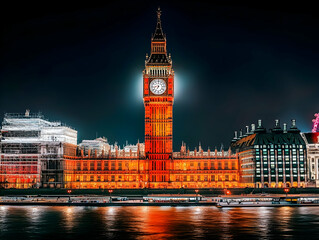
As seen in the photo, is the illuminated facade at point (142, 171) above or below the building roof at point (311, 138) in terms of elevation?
below

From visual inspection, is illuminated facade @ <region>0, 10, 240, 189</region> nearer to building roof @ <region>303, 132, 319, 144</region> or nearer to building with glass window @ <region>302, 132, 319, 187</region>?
building with glass window @ <region>302, 132, 319, 187</region>

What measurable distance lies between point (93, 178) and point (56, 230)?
99.9 m

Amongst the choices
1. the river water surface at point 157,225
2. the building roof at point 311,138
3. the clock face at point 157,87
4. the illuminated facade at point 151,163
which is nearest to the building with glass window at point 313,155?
the building roof at point 311,138

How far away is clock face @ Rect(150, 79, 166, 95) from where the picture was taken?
169625 mm

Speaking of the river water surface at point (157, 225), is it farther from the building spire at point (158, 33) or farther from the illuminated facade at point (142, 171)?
the building spire at point (158, 33)

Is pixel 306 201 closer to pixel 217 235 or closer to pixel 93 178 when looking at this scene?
pixel 217 235

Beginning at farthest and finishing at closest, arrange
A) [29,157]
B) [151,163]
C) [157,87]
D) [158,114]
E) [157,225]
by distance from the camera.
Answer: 1. [157,87]
2. [158,114]
3. [151,163]
4. [29,157]
5. [157,225]

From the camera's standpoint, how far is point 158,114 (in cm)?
16850

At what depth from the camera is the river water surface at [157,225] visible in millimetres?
65062

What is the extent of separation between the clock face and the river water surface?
258 feet

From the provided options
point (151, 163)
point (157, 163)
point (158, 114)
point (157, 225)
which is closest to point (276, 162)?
point (157, 163)

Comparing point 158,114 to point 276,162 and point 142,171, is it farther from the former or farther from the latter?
point 276,162

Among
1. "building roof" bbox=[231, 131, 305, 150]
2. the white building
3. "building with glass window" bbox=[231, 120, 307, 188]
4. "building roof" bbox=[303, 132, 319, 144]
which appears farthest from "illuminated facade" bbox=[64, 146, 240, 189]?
"building roof" bbox=[303, 132, 319, 144]

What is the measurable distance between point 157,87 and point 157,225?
99256 millimetres
